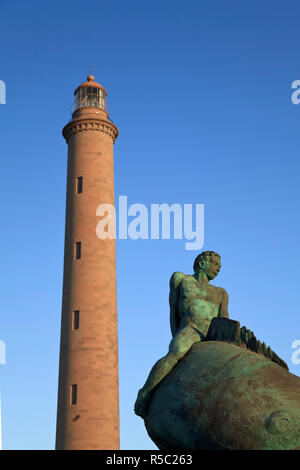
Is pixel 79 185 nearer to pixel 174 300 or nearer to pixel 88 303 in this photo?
pixel 88 303

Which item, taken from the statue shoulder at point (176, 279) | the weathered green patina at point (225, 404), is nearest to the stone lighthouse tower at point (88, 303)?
the statue shoulder at point (176, 279)

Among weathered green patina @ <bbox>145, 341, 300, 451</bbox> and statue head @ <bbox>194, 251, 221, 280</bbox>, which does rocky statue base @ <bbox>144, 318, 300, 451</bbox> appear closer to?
weathered green patina @ <bbox>145, 341, 300, 451</bbox>

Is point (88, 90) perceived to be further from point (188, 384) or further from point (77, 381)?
point (188, 384)

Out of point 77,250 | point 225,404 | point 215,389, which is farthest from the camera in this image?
point 77,250

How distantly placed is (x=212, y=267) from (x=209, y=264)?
0.20 ft

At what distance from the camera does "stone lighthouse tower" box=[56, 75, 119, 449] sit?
33438 millimetres

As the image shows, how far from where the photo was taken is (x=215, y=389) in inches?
296

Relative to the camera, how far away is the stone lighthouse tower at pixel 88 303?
A: 33.4 meters

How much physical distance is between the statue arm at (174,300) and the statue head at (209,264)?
0.30m

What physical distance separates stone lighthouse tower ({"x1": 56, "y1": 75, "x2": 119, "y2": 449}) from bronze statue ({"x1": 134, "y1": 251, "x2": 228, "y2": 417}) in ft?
83.8

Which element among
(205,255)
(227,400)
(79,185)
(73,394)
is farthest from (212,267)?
(79,185)

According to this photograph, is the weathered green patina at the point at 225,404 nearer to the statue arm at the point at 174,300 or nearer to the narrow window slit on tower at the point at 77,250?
the statue arm at the point at 174,300
